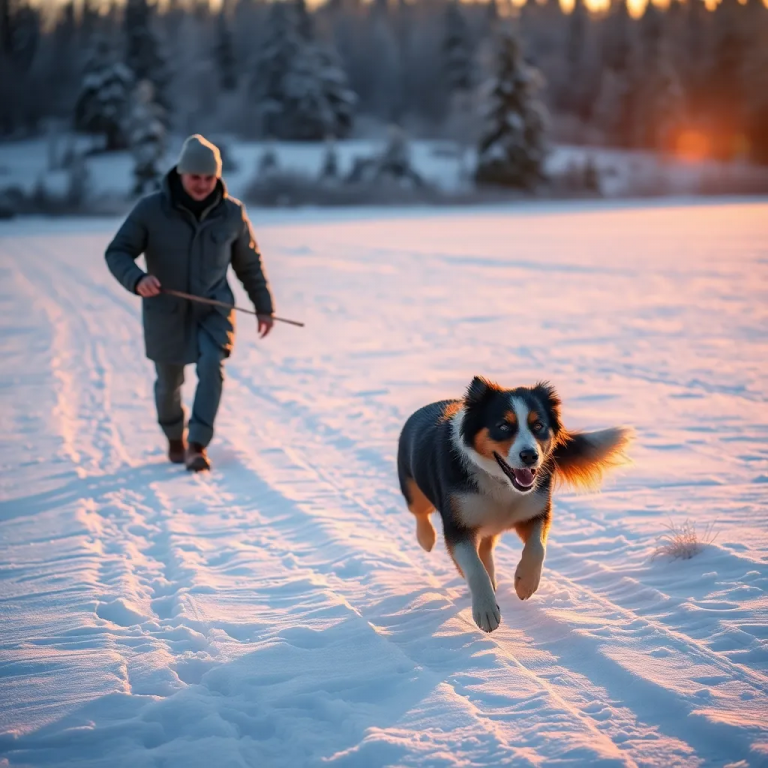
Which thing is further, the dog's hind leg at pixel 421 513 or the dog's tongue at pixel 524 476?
the dog's hind leg at pixel 421 513

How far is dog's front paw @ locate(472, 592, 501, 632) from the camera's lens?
3.65m

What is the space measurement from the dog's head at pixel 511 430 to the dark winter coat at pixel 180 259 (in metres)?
2.79

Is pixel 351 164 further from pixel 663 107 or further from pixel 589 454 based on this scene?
pixel 589 454

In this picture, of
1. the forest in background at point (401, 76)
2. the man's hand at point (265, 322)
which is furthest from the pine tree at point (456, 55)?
the man's hand at point (265, 322)

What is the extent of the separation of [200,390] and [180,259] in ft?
2.98

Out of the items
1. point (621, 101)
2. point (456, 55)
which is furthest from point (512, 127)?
point (456, 55)

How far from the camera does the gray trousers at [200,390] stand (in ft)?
20.2

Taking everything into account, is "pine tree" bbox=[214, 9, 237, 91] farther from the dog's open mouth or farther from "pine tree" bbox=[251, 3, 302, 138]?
the dog's open mouth

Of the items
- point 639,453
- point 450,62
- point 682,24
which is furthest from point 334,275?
point 682,24

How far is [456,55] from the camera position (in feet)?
216

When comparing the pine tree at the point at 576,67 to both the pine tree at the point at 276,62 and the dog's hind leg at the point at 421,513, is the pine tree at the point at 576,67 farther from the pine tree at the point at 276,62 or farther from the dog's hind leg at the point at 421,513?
the dog's hind leg at the point at 421,513

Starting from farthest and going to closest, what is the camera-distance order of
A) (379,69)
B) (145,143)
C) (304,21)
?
(379,69), (304,21), (145,143)

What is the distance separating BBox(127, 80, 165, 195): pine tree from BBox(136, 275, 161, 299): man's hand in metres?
35.0

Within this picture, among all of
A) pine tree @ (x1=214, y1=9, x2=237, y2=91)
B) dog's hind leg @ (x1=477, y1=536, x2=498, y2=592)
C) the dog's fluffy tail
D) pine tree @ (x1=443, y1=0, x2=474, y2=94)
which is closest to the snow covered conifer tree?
pine tree @ (x1=443, y1=0, x2=474, y2=94)
